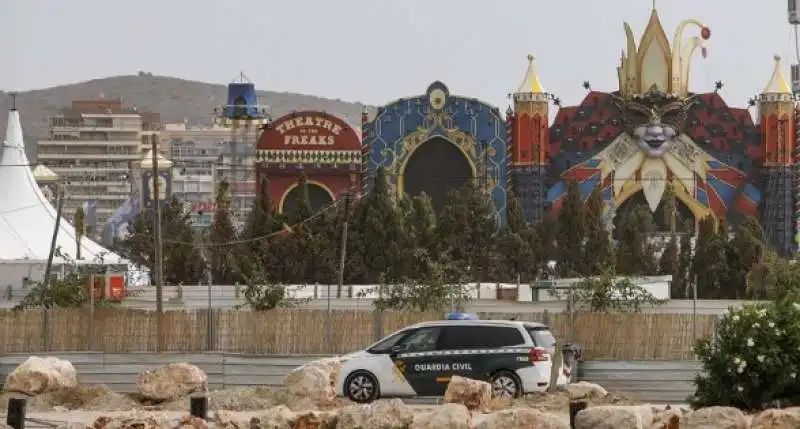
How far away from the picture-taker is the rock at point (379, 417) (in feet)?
92.6

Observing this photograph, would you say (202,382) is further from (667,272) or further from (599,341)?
(667,272)

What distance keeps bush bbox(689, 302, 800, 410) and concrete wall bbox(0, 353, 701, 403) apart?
6244 millimetres

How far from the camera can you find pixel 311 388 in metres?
33.3

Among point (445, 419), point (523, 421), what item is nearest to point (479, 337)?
point (445, 419)

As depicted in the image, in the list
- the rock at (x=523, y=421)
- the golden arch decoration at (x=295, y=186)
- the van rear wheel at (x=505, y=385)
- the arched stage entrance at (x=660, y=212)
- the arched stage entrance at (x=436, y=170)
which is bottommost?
the rock at (x=523, y=421)

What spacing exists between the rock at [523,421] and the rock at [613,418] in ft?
0.86

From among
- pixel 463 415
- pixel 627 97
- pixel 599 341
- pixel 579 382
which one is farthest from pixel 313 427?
pixel 627 97

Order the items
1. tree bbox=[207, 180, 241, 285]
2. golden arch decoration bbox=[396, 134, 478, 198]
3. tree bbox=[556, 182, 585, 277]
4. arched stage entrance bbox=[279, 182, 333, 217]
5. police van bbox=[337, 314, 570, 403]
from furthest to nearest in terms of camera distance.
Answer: arched stage entrance bbox=[279, 182, 333, 217] < golden arch decoration bbox=[396, 134, 478, 198] < tree bbox=[556, 182, 585, 277] < tree bbox=[207, 180, 241, 285] < police van bbox=[337, 314, 570, 403]

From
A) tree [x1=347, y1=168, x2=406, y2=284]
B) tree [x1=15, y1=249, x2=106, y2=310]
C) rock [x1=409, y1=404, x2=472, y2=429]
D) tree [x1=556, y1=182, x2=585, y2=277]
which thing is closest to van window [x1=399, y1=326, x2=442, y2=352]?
rock [x1=409, y1=404, x2=472, y2=429]

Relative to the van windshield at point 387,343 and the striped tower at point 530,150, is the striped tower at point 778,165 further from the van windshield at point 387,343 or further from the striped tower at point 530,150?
the van windshield at point 387,343

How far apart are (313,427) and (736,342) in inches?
249

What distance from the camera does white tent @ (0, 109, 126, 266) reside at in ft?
273

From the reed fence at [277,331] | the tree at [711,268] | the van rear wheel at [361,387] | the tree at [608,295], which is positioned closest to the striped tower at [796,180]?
the tree at [711,268]

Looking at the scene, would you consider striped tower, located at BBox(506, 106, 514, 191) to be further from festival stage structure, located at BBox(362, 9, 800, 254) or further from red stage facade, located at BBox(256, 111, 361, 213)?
red stage facade, located at BBox(256, 111, 361, 213)
